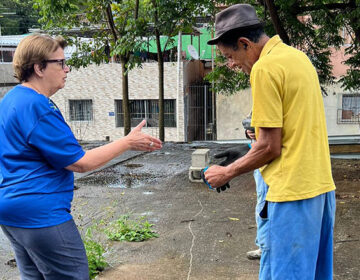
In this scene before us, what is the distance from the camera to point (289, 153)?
2.06 meters

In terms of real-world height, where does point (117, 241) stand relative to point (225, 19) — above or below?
below

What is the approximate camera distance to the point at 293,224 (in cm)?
207

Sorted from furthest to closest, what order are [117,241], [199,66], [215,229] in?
[199,66], [215,229], [117,241]

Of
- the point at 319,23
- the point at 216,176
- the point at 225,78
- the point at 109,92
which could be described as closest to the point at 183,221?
the point at 216,176

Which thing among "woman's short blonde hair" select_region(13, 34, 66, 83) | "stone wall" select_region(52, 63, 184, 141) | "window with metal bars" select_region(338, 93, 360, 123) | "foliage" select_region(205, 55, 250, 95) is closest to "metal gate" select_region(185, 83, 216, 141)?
"stone wall" select_region(52, 63, 184, 141)

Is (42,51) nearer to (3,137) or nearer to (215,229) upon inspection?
(3,137)

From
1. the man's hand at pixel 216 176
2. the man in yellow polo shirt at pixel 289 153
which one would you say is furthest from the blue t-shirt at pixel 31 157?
the man in yellow polo shirt at pixel 289 153

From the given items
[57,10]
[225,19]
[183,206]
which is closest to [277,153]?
[225,19]

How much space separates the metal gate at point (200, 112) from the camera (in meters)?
20.4

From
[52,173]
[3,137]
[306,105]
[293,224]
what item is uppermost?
[306,105]

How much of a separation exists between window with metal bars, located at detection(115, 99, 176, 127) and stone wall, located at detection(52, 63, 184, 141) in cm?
27

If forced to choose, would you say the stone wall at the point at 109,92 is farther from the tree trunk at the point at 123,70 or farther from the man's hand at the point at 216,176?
the man's hand at the point at 216,176

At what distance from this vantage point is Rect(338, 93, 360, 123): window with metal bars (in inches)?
720

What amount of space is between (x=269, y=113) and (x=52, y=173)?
111 centimetres
